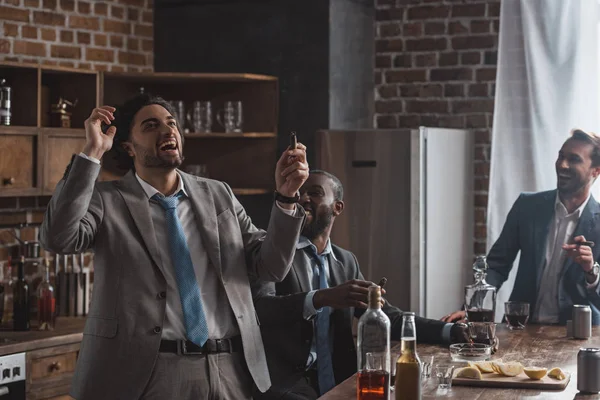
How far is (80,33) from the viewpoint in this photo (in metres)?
5.30

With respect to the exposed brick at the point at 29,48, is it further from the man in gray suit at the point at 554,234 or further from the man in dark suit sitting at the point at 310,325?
the man in gray suit at the point at 554,234

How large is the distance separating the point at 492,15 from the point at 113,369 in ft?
11.2

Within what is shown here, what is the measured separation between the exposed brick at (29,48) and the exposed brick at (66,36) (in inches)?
5.4

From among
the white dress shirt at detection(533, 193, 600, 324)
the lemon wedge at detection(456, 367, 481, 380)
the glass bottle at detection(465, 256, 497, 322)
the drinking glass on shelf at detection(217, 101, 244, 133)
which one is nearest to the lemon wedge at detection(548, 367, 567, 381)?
the lemon wedge at detection(456, 367, 481, 380)

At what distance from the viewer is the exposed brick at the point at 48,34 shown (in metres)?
5.10

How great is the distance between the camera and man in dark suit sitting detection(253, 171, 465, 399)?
133 inches

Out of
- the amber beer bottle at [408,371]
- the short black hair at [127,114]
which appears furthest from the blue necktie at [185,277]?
the amber beer bottle at [408,371]

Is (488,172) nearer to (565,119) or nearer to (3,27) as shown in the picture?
(565,119)

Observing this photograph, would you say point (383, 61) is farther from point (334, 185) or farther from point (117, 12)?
point (334, 185)

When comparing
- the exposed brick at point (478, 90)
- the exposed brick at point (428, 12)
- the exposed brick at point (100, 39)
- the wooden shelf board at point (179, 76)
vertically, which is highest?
the exposed brick at point (428, 12)

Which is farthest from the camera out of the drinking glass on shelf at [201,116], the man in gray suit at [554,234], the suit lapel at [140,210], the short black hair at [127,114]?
the drinking glass on shelf at [201,116]

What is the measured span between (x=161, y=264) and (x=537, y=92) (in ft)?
9.57

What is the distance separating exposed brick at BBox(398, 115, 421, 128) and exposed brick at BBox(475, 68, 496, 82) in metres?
0.41

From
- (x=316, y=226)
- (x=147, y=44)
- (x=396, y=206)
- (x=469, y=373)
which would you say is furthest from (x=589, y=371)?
(x=147, y=44)
